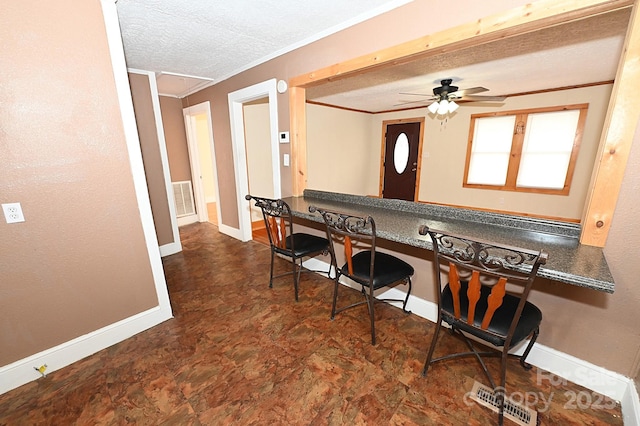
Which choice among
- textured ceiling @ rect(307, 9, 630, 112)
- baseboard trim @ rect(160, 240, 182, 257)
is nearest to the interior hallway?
baseboard trim @ rect(160, 240, 182, 257)

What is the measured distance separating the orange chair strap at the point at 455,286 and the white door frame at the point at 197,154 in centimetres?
380

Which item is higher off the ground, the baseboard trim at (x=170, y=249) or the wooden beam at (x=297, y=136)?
the wooden beam at (x=297, y=136)

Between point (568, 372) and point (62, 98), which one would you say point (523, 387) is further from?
point (62, 98)

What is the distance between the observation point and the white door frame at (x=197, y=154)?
3.98 meters

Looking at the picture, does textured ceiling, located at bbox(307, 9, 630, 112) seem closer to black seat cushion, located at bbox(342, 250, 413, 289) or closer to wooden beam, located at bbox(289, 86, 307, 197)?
wooden beam, located at bbox(289, 86, 307, 197)

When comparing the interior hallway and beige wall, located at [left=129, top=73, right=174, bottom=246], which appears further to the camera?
beige wall, located at [left=129, top=73, right=174, bottom=246]

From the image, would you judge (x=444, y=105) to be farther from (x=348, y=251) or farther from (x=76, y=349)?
(x=76, y=349)

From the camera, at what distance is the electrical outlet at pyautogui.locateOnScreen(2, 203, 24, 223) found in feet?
4.67

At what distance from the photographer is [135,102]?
3012 millimetres

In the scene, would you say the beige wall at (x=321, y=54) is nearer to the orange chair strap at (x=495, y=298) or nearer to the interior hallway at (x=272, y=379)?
the orange chair strap at (x=495, y=298)

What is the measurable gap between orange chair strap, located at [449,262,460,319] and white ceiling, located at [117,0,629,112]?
69.9 inches

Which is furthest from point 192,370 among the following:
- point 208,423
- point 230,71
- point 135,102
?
point 230,71

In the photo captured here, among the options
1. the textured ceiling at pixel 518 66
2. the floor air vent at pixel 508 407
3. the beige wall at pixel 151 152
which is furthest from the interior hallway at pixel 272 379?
the textured ceiling at pixel 518 66

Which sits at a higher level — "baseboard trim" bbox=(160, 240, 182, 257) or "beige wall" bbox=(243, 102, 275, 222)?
"beige wall" bbox=(243, 102, 275, 222)
